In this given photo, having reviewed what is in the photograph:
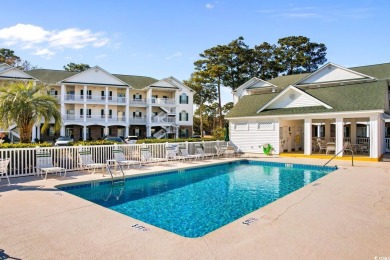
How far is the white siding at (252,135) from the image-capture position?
21.0 m

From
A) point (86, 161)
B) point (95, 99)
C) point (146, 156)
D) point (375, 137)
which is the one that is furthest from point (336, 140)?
point (95, 99)

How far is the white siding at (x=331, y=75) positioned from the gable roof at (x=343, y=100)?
355 cm

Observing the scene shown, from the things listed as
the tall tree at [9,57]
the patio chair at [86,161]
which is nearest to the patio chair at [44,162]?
the patio chair at [86,161]

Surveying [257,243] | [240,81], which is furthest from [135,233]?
[240,81]

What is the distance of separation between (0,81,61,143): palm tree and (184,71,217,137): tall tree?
3225 cm

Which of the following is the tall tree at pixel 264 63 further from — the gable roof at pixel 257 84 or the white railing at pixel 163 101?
the gable roof at pixel 257 84

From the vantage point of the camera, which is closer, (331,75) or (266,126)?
(266,126)

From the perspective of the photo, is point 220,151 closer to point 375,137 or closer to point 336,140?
point 336,140

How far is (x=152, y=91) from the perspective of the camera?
42.8 m

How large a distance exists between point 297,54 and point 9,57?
54195 millimetres

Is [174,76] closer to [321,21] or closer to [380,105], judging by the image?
[321,21]

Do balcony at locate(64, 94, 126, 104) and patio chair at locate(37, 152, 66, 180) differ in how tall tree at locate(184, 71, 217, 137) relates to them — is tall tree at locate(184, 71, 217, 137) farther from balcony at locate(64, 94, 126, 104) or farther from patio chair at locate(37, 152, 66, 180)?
patio chair at locate(37, 152, 66, 180)

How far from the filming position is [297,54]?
49.3 meters

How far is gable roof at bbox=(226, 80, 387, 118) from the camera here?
695 inches
